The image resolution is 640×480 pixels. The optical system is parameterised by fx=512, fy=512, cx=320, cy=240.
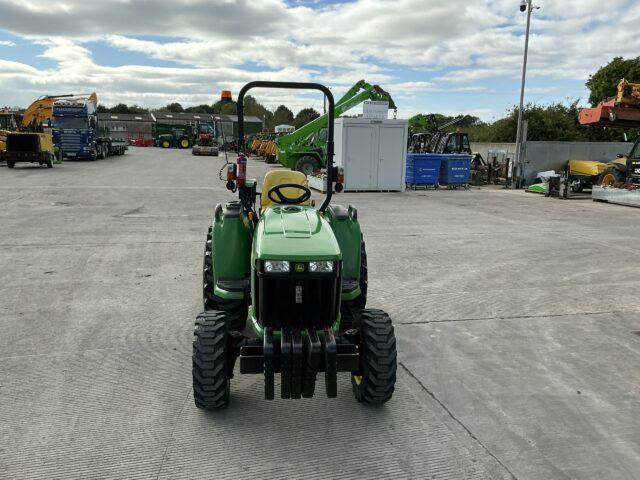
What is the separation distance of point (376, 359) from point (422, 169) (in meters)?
16.2

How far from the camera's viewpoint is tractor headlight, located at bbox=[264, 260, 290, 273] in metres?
3.20

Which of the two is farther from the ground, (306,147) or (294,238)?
(306,147)

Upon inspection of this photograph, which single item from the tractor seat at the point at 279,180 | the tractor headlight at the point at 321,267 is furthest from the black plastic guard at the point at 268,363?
the tractor seat at the point at 279,180

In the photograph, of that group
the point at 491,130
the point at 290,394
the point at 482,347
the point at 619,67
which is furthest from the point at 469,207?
the point at 619,67

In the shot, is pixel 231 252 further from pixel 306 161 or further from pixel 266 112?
pixel 266 112

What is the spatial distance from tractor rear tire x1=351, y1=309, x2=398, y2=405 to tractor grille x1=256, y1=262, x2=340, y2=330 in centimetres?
26

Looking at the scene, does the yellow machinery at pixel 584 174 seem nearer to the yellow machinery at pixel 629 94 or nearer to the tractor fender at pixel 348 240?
the yellow machinery at pixel 629 94

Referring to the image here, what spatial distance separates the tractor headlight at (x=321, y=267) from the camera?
3213mm

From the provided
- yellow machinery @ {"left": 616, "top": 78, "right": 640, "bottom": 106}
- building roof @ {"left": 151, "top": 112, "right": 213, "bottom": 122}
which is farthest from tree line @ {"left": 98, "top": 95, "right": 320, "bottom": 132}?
yellow machinery @ {"left": 616, "top": 78, "right": 640, "bottom": 106}

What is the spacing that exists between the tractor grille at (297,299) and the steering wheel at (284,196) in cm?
131

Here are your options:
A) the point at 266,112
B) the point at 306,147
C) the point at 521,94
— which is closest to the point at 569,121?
the point at 521,94

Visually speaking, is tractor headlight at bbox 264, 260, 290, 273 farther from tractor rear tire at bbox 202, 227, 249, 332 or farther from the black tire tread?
the black tire tread

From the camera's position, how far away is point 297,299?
325 centimetres

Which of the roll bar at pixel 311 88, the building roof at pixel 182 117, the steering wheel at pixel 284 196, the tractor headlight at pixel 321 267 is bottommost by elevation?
the tractor headlight at pixel 321 267
